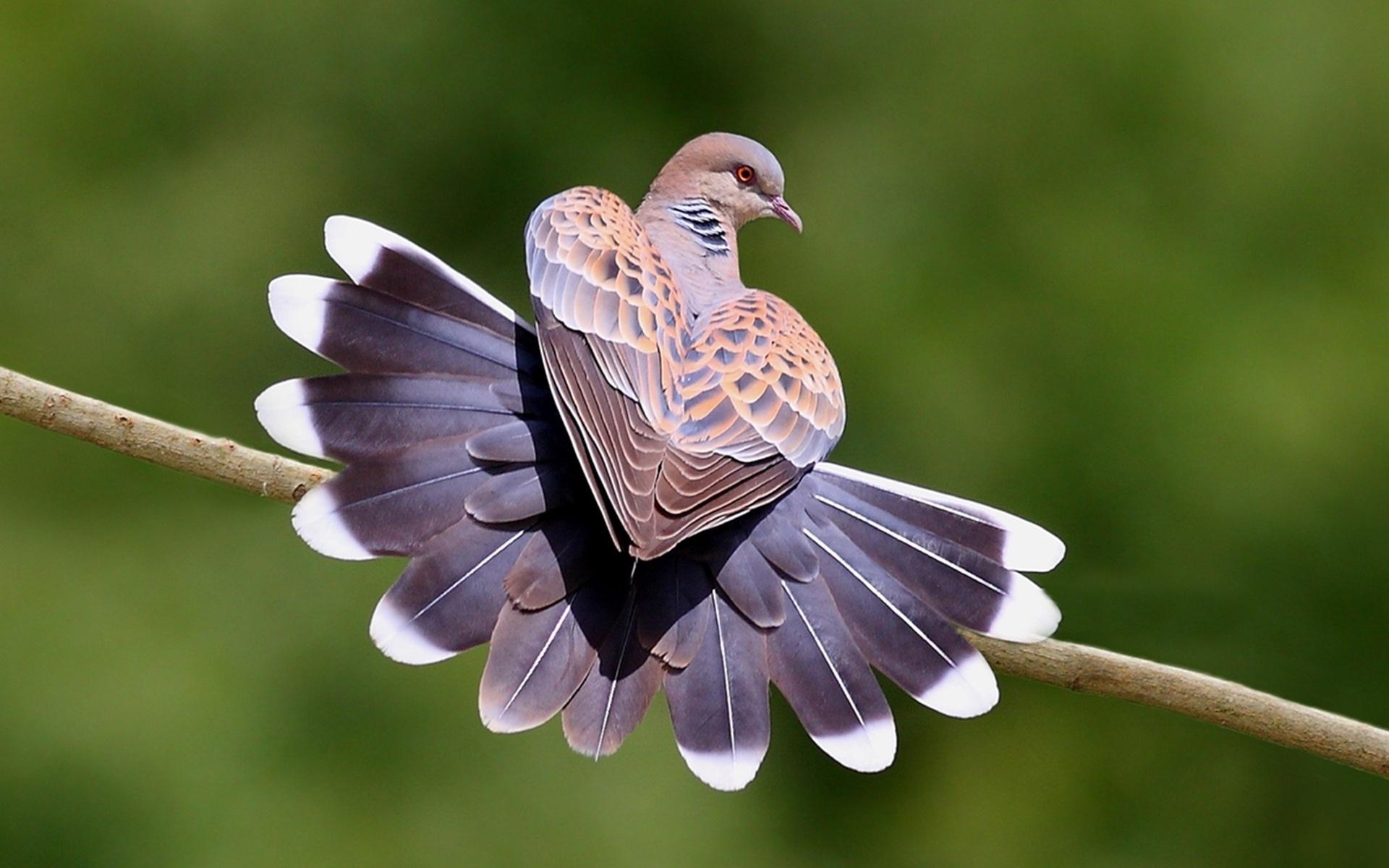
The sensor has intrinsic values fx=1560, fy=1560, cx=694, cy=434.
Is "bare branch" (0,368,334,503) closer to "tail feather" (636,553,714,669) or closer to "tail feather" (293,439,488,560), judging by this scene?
"tail feather" (293,439,488,560)

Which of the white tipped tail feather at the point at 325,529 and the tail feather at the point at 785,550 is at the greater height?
the white tipped tail feather at the point at 325,529

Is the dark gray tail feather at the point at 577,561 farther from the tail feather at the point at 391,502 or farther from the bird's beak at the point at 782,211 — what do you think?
the bird's beak at the point at 782,211

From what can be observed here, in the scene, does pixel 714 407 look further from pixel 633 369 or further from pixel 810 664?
pixel 810 664

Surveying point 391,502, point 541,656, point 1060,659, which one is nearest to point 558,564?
point 541,656

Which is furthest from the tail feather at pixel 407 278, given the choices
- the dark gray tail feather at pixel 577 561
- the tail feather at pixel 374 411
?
the tail feather at pixel 374 411

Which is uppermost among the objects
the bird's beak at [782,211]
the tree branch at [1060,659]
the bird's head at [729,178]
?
the bird's head at [729,178]

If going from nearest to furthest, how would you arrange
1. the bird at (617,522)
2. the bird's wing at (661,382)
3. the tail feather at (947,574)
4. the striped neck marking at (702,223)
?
the bird's wing at (661,382)
the bird at (617,522)
the tail feather at (947,574)
the striped neck marking at (702,223)

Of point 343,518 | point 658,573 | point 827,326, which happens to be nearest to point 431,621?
point 343,518

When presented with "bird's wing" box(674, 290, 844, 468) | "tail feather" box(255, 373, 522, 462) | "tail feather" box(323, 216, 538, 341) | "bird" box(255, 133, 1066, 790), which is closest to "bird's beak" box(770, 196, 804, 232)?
"bird" box(255, 133, 1066, 790)
